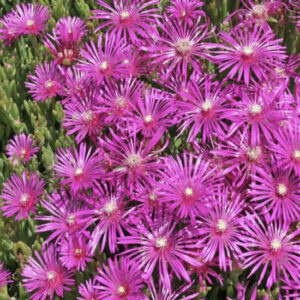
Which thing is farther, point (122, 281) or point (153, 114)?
point (153, 114)

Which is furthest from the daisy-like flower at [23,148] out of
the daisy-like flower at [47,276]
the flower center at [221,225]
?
the flower center at [221,225]

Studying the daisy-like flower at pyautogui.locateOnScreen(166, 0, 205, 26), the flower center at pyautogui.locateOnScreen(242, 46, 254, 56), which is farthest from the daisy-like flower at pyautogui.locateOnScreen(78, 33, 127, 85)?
the flower center at pyautogui.locateOnScreen(242, 46, 254, 56)

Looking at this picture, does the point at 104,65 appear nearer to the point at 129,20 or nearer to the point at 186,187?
the point at 129,20

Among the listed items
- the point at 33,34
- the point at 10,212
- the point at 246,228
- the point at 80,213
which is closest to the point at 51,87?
the point at 33,34

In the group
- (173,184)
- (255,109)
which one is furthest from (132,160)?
(255,109)

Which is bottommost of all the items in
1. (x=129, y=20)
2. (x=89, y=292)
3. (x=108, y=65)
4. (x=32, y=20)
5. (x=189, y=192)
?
(x=89, y=292)

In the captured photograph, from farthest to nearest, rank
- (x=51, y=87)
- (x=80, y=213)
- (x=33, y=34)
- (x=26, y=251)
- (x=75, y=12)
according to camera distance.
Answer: (x=75, y=12) < (x=33, y=34) < (x=51, y=87) < (x=26, y=251) < (x=80, y=213)

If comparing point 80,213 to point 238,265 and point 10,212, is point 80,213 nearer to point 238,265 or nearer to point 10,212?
point 10,212

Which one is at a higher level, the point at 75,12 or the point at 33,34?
the point at 75,12

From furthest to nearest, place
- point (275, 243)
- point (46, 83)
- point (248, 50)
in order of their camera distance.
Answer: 1. point (46, 83)
2. point (248, 50)
3. point (275, 243)
